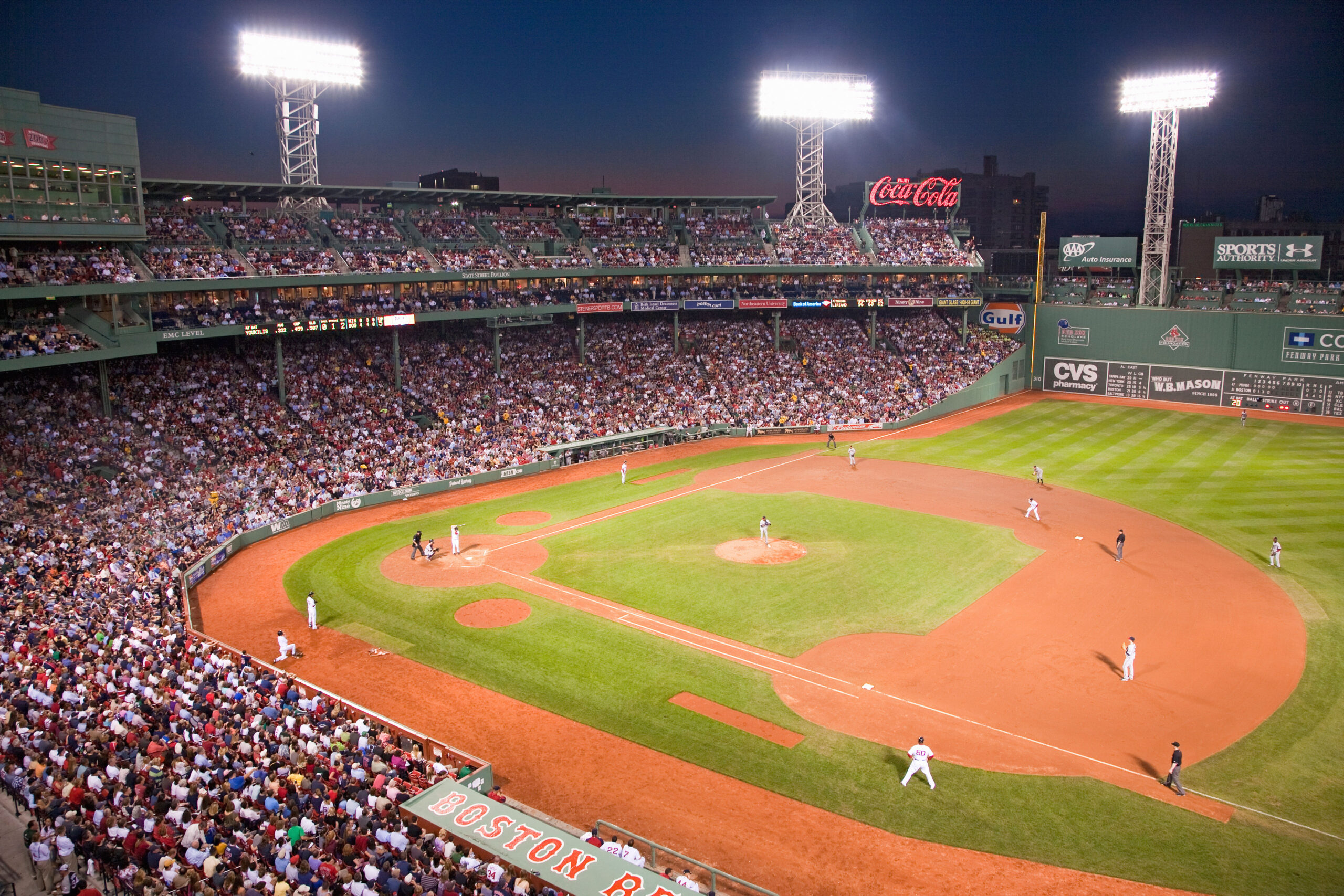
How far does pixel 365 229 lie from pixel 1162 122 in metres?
50.5

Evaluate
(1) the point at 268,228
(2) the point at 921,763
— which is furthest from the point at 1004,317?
(2) the point at 921,763

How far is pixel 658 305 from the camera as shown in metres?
57.9

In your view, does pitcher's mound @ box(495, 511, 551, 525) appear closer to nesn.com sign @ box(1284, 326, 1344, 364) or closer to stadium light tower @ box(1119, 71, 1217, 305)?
stadium light tower @ box(1119, 71, 1217, 305)

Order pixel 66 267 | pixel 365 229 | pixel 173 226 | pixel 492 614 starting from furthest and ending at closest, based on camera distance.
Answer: pixel 365 229, pixel 173 226, pixel 66 267, pixel 492 614

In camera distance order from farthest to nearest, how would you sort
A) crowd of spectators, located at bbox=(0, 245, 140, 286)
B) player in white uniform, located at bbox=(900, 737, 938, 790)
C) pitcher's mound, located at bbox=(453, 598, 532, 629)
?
crowd of spectators, located at bbox=(0, 245, 140, 286) → pitcher's mound, located at bbox=(453, 598, 532, 629) → player in white uniform, located at bbox=(900, 737, 938, 790)

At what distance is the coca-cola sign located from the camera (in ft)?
218

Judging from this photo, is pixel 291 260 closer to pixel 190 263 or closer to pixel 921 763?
pixel 190 263

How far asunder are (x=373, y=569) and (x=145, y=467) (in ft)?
38.4

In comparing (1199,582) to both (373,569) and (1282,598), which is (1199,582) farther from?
(373,569)

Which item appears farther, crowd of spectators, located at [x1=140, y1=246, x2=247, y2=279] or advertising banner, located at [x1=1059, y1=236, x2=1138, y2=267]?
advertising banner, located at [x1=1059, y1=236, x2=1138, y2=267]

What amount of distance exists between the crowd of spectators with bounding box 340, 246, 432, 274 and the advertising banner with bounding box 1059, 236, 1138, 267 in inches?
1847

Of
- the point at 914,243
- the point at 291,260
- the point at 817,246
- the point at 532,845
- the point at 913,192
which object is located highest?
the point at 913,192

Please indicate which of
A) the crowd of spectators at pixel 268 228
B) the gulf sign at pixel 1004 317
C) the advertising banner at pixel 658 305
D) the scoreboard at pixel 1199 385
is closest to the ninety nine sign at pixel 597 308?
the advertising banner at pixel 658 305

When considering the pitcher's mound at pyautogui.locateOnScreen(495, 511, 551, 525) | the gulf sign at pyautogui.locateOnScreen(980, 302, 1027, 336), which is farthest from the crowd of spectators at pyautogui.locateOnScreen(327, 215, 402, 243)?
the gulf sign at pyautogui.locateOnScreen(980, 302, 1027, 336)
